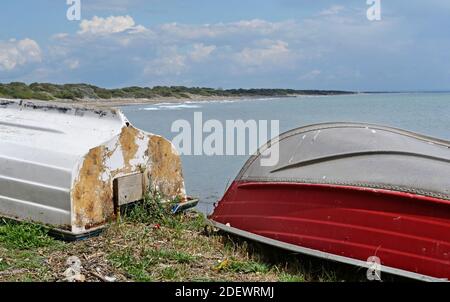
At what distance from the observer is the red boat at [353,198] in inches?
177

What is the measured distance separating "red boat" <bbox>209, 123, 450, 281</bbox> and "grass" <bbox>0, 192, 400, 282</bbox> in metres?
0.21

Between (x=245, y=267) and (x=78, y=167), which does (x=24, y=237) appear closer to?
(x=78, y=167)

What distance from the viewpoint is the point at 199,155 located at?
597 inches

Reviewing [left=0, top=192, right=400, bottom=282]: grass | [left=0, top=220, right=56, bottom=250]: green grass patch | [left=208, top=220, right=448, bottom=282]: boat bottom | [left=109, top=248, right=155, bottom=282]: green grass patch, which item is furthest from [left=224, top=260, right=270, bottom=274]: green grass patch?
[left=0, top=220, right=56, bottom=250]: green grass patch

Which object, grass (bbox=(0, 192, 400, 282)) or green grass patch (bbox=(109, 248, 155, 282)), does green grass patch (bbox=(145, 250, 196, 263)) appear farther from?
green grass patch (bbox=(109, 248, 155, 282))

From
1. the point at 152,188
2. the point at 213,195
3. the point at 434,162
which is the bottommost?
the point at 213,195

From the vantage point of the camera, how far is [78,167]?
17.4 ft

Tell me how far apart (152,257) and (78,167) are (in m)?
1.09

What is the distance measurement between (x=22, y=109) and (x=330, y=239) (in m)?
3.95

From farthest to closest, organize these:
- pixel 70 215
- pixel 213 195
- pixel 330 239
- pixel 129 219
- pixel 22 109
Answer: pixel 213 195 → pixel 22 109 → pixel 129 219 → pixel 70 215 → pixel 330 239

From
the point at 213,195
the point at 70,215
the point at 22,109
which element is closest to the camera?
the point at 70,215

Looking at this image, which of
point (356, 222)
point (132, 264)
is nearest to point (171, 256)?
point (132, 264)

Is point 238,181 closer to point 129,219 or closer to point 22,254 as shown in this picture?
point 129,219
